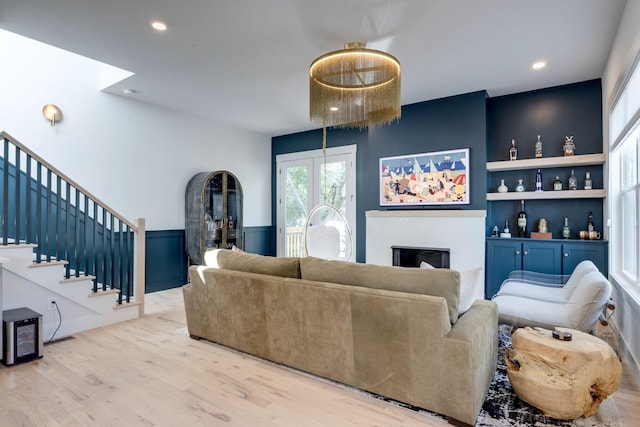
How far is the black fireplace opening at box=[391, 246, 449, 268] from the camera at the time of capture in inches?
190

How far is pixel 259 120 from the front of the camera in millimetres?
6133

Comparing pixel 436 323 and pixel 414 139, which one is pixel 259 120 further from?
pixel 436 323

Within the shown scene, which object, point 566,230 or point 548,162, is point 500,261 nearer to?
point 566,230

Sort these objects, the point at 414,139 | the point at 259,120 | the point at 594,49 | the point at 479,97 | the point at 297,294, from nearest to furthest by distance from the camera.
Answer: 1. the point at 297,294
2. the point at 594,49
3. the point at 479,97
4. the point at 414,139
5. the point at 259,120

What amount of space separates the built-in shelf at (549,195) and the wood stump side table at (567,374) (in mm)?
2740

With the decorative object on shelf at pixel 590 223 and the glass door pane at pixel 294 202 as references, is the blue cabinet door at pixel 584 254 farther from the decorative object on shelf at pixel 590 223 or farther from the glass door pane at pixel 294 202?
the glass door pane at pixel 294 202

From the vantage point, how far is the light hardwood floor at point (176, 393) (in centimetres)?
200

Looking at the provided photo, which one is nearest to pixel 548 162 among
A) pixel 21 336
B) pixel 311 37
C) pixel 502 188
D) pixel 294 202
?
pixel 502 188

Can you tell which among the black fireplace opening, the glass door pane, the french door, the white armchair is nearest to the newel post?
the french door

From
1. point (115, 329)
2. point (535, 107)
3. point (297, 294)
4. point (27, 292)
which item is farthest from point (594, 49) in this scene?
point (27, 292)

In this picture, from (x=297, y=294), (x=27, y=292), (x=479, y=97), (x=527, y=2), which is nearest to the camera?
(x=297, y=294)

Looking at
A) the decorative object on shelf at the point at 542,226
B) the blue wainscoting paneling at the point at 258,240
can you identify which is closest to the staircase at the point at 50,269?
the blue wainscoting paneling at the point at 258,240

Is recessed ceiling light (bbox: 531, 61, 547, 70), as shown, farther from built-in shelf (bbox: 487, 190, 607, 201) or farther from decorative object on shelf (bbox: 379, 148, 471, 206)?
built-in shelf (bbox: 487, 190, 607, 201)

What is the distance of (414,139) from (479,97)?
3.34 feet
